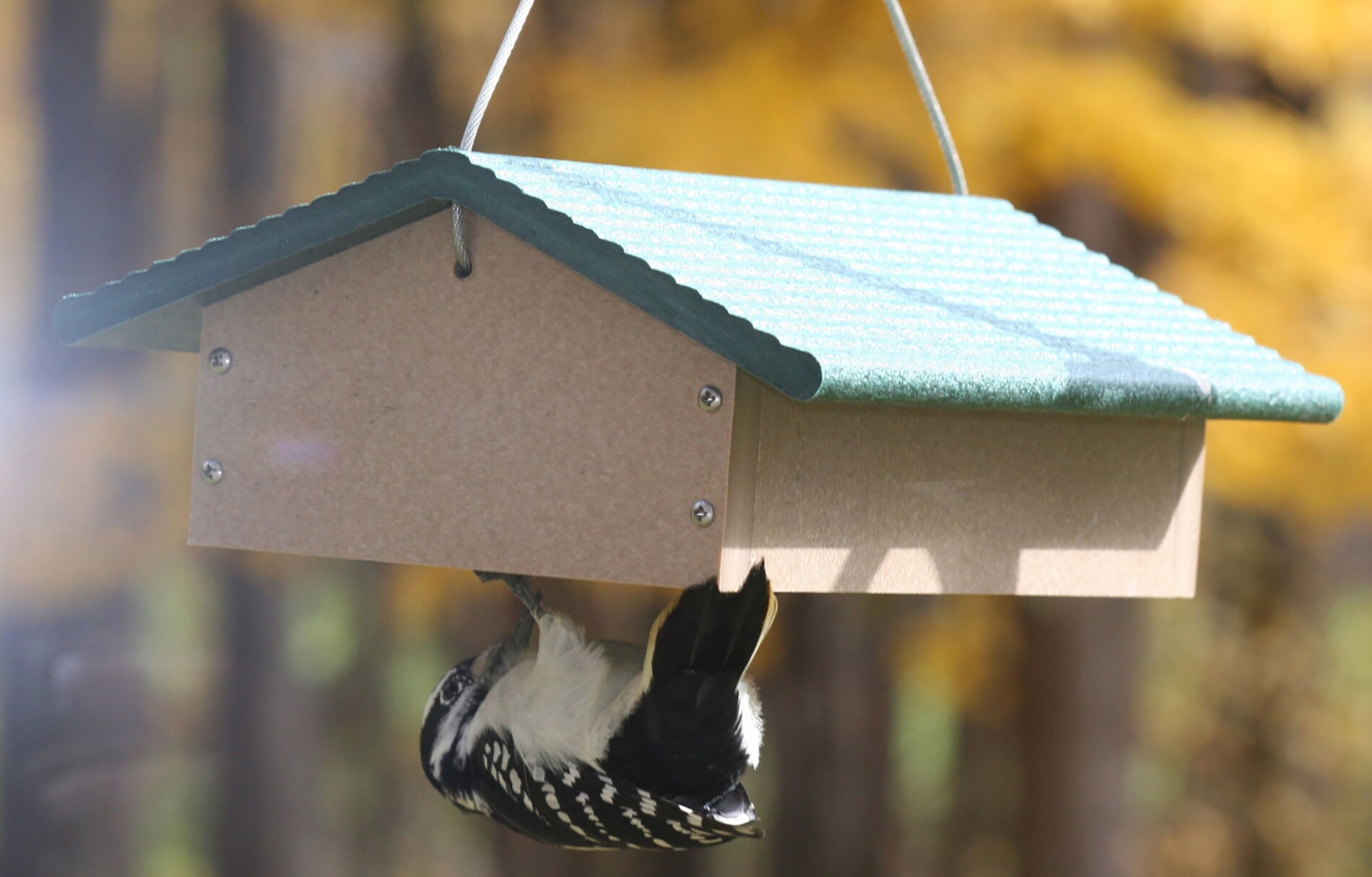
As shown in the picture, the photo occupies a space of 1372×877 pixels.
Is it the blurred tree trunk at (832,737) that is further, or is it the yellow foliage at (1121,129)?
the blurred tree trunk at (832,737)

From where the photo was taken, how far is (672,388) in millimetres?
1515

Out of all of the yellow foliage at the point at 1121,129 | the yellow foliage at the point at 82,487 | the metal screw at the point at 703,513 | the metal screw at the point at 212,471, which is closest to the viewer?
the metal screw at the point at 703,513

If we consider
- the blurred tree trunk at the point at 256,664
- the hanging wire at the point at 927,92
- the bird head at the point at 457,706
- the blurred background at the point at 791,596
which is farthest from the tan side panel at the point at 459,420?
the blurred tree trunk at the point at 256,664

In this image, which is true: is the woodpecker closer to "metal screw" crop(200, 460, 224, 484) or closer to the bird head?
the bird head

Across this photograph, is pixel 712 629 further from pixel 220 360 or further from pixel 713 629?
pixel 220 360

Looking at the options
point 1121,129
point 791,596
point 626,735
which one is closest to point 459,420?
point 626,735

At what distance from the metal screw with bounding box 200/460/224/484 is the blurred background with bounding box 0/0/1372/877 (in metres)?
2.09

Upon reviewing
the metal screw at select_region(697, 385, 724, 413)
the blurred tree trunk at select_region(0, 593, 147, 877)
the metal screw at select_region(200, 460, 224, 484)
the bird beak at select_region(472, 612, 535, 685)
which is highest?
the metal screw at select_region(697, 385, 724, 413)

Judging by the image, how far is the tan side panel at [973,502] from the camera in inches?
62.0

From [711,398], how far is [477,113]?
1.26ft

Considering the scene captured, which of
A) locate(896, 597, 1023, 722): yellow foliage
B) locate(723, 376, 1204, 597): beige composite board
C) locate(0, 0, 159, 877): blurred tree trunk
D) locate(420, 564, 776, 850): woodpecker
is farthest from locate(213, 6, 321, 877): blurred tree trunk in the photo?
locate(723, 376, 1204, 597): beige composite board

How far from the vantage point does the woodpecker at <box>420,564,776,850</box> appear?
156cm

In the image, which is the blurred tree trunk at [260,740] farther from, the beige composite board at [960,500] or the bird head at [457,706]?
the beige composite board at [960,500]

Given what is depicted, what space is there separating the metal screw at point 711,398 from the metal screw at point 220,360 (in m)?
0.62
